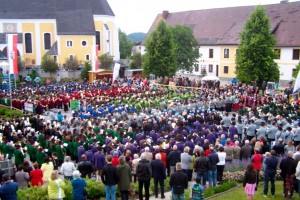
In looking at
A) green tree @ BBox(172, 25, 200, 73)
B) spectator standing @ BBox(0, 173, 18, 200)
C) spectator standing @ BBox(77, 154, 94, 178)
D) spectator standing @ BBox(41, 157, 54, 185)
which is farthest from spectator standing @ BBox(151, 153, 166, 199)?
green tree @ BBox(172, 25, 200, 73)

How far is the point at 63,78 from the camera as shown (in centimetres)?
5281

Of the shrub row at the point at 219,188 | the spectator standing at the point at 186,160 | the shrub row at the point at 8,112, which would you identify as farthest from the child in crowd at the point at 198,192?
the shrub row at the point at 8,112

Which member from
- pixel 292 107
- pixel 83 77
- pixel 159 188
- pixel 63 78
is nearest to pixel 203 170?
pixel 159 188

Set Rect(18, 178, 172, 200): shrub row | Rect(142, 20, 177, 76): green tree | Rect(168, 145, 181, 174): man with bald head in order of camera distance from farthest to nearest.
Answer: Rect(142, 20, 177, 76): green tree → Rect(168, 145, 181, 174): man with bald head → Rect(18, 178, 172, 200): shrub row

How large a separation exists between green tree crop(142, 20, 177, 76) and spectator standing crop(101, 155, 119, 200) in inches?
1430

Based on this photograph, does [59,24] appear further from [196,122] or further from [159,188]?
[159,188]

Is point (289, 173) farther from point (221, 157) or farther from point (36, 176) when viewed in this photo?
point (36, 176)

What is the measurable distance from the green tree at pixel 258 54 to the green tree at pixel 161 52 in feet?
32.3

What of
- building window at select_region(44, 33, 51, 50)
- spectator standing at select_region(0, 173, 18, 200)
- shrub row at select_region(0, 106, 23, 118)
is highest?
building window at select_region(44, 33, 51, 50)

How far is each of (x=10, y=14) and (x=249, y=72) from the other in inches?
1641

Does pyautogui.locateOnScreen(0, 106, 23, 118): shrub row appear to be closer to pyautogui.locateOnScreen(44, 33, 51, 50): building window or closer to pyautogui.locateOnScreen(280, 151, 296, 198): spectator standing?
pyautogui.locateOnScreen(280, 151, 296, 198): spectator standing

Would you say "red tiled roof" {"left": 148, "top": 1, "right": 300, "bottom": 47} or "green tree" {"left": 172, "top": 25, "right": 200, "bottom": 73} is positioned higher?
"red tiled roof" {"left": 148, "top": 1, "right": 300, "bottom": 47}

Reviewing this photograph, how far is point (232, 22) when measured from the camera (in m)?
57.3

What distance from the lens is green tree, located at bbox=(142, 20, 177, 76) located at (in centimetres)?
4722
